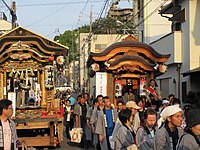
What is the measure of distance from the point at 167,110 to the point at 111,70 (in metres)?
10.5

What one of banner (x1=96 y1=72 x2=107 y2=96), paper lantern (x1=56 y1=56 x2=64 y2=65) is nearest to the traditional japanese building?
banner (x1=96 y1=72 x2=107 y2=96)

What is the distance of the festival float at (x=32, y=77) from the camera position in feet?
47.3

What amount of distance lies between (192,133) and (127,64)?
11.4 m

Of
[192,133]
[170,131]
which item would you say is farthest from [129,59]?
[192,133]

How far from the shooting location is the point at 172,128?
5684 millimetres

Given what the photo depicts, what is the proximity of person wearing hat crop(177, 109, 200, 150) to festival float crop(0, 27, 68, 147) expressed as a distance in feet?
31.5

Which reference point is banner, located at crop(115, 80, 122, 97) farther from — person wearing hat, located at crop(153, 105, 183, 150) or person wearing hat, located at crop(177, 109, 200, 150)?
person wearing hat, located at crop(177, 109, 200, 150)

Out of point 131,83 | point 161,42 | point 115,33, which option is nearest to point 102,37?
point 115,33

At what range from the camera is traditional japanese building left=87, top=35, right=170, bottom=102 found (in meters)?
15.9

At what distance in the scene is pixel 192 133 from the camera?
461 cm

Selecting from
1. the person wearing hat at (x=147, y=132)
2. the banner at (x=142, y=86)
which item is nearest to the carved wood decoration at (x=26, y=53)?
the banner at (x=142, y=86)

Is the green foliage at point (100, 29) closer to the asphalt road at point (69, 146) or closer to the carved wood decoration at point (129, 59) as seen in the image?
the carved wood decoration at point (129, 59)

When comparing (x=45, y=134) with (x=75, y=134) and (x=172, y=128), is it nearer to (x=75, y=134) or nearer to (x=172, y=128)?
(x=75, y=134)

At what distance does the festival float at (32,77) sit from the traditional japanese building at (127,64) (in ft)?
5.06
